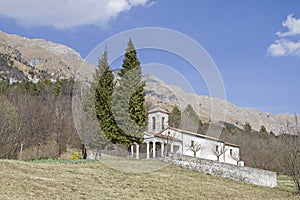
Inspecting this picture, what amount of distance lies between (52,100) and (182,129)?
97.4 feet

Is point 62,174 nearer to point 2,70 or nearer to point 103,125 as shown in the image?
point 103,125

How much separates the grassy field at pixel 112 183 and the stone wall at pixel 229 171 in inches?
57.0

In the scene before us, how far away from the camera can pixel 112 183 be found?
19625 millimetres

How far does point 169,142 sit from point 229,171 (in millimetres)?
13581

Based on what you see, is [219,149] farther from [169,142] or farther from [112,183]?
[112,183]

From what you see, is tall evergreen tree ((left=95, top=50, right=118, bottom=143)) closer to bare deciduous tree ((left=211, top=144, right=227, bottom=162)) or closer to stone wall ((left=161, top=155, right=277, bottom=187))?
stone wall ((left=161, top=155, right=277, bottom=187))

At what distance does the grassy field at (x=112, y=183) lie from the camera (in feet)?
50.9

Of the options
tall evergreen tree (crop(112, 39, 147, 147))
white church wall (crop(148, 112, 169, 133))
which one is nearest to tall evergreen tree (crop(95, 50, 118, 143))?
tall evergreen tree (crop(112, 39, 147, 147))

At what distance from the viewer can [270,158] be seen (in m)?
65.4

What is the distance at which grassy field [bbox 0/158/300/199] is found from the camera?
15.5m

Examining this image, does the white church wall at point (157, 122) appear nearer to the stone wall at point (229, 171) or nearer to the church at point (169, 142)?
the church at point (169, 142)

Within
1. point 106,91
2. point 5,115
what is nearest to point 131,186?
point 106,91

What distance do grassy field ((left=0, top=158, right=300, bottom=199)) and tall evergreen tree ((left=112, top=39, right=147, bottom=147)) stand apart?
509 centimetres

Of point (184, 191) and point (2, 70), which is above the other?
point (2, 70)
